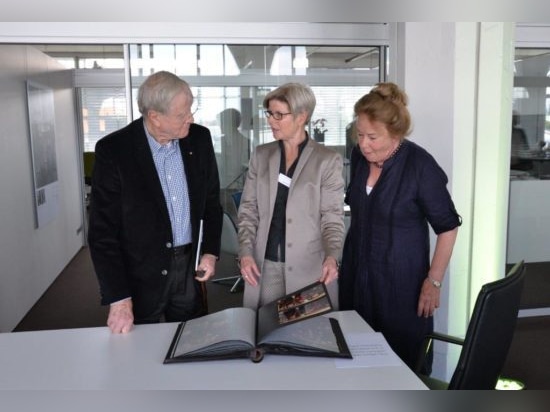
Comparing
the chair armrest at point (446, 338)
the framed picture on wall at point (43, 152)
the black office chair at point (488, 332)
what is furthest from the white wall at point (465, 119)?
the framed picture on wall at point (43, 152)

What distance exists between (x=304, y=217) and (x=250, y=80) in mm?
2172

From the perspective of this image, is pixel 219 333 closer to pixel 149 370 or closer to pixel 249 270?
pixel 149 370

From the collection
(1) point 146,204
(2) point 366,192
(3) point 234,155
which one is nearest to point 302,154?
(2) point 366,192

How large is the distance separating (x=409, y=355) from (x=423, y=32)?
6.89 ft

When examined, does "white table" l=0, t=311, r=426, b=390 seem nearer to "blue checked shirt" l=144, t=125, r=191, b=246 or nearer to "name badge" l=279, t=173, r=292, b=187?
"blue checked shirt" l=144, t=125, r=191, b=246

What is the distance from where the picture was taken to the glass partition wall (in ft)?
12.9

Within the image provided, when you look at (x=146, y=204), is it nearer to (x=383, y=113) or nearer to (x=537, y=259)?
(x=383, y=113)

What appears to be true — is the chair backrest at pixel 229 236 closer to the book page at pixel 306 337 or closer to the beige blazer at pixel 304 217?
the beige blazer at pixel 304 217

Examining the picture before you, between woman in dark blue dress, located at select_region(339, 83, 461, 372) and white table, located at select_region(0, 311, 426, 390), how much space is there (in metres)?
0.75

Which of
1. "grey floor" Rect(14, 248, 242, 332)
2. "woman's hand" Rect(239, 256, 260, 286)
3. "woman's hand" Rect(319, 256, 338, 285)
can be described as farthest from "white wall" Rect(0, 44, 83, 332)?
"woman's hand" Rect(319, 256, 338, 285)

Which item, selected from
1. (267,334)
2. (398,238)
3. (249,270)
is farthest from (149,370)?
(398,238)

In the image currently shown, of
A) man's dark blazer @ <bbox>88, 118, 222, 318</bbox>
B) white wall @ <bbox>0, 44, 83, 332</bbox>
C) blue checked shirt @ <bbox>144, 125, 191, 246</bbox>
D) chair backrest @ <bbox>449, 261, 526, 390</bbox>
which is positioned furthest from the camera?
white wall @ <bbox>0, 44, 83, 332</bbox>

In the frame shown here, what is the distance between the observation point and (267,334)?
64.0 inches

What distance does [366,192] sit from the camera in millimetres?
2266
